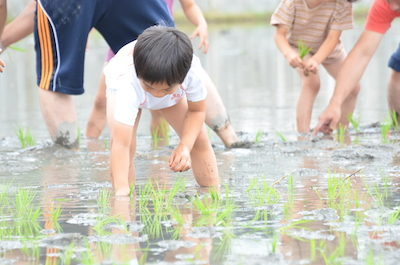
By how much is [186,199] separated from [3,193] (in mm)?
786

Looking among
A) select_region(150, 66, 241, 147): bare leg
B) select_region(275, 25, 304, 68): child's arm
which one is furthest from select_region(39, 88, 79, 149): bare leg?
select_region(275, 25, 304, 68): child's arm

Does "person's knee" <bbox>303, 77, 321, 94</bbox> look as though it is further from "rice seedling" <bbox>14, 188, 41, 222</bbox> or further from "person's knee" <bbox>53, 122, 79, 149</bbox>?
"rice seedling" <bbox>14, 188, 41, 222</bbox>

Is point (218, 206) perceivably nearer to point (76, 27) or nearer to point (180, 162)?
point (180, 162)

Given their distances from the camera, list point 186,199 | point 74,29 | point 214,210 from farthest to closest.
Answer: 1. point 74,29
2. point 186,199
3. point 214,210

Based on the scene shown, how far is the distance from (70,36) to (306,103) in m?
1.95

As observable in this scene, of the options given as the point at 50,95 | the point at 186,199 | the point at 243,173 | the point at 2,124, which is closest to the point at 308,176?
→ the point at 243,173

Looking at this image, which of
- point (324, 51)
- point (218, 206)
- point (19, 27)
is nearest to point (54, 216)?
point (218, 206)

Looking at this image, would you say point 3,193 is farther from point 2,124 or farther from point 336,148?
point 2,124

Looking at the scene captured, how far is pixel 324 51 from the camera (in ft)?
15.6

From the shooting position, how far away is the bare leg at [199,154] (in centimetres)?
311

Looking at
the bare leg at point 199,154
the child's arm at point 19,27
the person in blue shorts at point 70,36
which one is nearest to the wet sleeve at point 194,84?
the bare leg at point 199,154

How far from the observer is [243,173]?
340 centimetres

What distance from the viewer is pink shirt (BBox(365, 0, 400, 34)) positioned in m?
4.65

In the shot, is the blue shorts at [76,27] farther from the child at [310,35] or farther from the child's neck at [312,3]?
the child's neck at [312,3]
